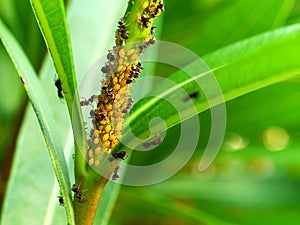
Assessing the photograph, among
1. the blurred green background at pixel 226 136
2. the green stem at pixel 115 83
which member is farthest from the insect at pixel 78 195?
the blurred green background at pixel 226 136

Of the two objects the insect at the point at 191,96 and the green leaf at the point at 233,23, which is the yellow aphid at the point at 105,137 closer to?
the insect at the point at 191,96

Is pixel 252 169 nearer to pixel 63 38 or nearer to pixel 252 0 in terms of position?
pixel 252 0

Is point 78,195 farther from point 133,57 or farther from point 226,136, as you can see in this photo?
point 226,136

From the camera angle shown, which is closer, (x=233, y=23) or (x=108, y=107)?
(x=108, y=107)

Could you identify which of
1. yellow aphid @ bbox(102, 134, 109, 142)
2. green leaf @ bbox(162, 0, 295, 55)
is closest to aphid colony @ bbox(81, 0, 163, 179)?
yellow aphid @ bbox(102, 134, 109, 142)

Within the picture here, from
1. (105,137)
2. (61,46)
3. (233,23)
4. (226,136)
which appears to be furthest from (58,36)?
(226,136)

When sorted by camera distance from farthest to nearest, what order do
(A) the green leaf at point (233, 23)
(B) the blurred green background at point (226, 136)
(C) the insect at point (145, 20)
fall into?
(B) the blurred green background at point (226, 136), (A) the green leaf at point (233, 23), (C) the insect at point (145, 20)

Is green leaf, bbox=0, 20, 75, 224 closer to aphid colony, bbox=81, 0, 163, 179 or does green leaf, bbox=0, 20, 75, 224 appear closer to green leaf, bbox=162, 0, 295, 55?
aphid colony, bbox=81, 0, 163, 179
